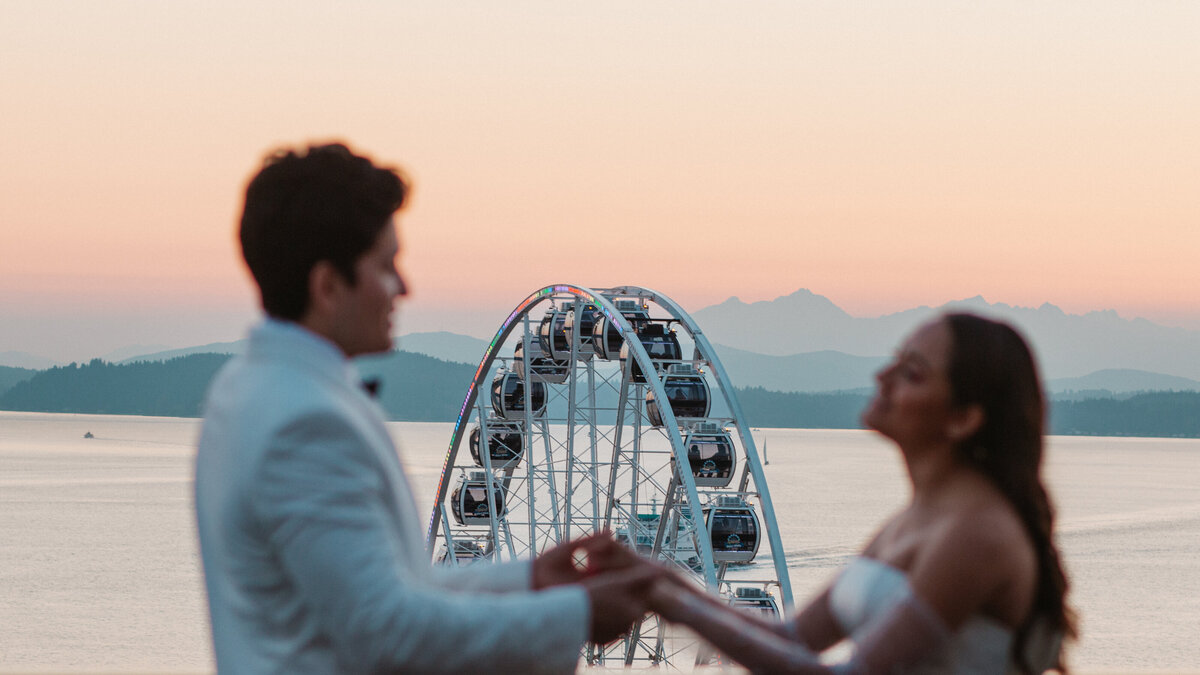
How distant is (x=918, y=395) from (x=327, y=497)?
116 cm

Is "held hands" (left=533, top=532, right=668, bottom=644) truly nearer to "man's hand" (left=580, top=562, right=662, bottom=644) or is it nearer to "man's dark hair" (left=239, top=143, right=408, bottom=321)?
"man's hand" (left=580, top=562, right=662, bottom=644)

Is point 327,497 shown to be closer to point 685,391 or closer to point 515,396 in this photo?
point 685,391

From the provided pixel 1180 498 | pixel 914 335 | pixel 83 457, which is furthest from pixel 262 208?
pixel 83 457

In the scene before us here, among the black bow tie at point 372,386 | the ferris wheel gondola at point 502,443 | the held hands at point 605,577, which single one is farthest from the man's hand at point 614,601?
the ferris wheel gondola at point 502,443

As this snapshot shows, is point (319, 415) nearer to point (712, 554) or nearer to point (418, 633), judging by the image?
point (418, 633)

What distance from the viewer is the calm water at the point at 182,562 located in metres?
65.8

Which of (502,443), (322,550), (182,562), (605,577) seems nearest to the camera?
(322,550)

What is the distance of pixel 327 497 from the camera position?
1901 millimetres

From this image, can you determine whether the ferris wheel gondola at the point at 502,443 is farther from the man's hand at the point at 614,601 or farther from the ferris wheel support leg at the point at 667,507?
the man's hand at the point at 614,601

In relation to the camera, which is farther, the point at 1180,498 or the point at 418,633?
the point at 1180,498

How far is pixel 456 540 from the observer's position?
103 ft

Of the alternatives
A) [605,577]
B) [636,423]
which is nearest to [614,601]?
[605,577]

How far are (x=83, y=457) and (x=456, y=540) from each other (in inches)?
6976

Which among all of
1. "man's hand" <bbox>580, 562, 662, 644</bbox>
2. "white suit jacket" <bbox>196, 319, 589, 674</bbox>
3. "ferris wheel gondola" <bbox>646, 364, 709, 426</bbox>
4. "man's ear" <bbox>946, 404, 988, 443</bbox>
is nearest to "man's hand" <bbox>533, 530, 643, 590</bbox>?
"man's hand" <bbox>580, 562, 662, 644</bbox>
